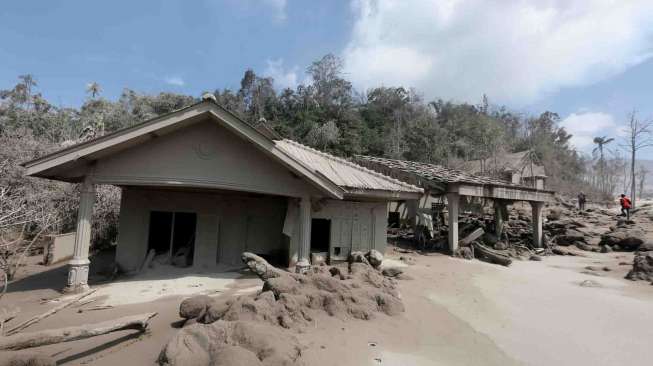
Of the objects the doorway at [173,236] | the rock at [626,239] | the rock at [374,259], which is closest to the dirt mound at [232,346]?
the rock at [374,259]

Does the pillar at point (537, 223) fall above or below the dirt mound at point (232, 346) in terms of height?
above

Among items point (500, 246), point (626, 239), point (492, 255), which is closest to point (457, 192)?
point (492, 255)

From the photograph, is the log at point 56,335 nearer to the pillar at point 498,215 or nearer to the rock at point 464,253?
the rock at point 464,253

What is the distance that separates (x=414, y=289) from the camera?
8.09 metres

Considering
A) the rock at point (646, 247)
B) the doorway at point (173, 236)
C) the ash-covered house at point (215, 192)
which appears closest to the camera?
the ash-covered house at point (215, 192)

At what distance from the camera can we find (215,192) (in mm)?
10617

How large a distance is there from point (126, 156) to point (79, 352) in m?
4.95

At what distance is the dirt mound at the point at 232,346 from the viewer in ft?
11.3

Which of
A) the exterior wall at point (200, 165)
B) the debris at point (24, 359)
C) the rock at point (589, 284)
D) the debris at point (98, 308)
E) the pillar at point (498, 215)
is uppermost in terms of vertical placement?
the exterior wall at point (200, 165)

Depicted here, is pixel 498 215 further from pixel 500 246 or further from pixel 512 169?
pixel 512 169

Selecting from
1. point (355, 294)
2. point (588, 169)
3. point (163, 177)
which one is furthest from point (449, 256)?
point (588, 169)

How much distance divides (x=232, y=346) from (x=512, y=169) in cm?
3813

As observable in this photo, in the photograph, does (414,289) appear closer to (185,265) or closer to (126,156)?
(185,265)

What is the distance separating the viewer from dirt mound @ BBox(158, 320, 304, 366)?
136 inches
